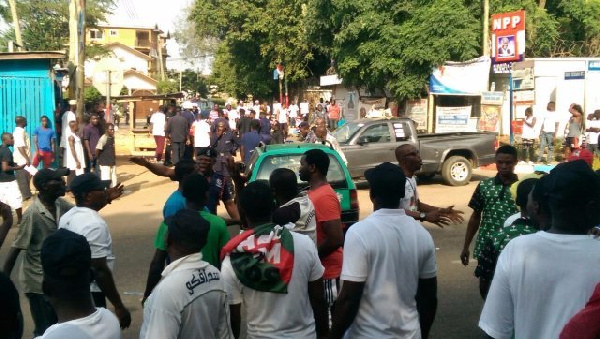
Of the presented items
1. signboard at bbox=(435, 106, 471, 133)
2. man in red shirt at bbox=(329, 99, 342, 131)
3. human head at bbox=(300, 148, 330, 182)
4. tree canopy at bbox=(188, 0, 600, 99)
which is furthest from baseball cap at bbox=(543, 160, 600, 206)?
man in red shirt at bbox=(329, 99, 342, 131)

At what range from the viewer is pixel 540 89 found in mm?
30922

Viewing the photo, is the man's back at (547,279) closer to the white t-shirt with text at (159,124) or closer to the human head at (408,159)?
the human head at (408,159)

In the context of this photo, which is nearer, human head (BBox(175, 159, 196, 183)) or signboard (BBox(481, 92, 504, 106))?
human head (BBox(175, 159, 196, 183))

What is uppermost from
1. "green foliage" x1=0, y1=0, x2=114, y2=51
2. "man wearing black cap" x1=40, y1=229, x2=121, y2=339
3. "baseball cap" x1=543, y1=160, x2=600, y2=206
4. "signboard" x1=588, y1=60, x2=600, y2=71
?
"green foliage" x1=0, y1=0, x2=114, y2=51

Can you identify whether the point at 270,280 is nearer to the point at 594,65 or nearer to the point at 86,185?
the point at 86,185

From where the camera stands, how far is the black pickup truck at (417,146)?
18.0m

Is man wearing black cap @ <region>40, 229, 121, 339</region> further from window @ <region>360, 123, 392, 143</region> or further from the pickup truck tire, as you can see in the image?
the pickup truck tire

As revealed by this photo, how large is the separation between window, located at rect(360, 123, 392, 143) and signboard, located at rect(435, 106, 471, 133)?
32.4 feet

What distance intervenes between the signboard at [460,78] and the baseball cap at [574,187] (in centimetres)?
2450

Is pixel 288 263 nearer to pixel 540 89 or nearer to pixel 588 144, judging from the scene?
pixel 588 144

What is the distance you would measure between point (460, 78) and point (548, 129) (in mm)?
5488

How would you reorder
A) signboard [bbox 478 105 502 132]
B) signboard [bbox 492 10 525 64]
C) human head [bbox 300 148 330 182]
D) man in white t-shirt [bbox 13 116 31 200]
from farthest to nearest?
1. signboard [bbox 478 105 502 132]
2. signboard [bbox 492 10 525 64]
3. man in white t-shirt [bbox 13 116 31 200]
4. human head [bbox 300 148 330 182]

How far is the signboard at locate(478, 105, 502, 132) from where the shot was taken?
25547 mm

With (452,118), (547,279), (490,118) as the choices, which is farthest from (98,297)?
(452,118)
